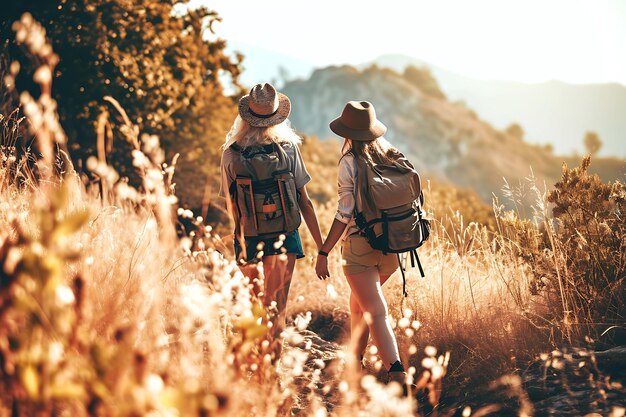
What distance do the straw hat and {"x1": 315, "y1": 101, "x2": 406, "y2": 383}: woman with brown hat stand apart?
42 centimetres

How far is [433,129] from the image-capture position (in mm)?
105062

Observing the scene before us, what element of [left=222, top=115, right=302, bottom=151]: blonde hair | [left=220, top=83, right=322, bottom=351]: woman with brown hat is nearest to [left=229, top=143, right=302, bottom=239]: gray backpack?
[left=220, top=83, right=322, bottom=351]: woman with brown hat

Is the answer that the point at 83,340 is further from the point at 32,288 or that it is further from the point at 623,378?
the point at 623,378

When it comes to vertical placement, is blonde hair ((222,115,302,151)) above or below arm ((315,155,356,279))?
above

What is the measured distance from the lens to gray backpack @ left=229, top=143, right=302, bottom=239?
13.0 ft

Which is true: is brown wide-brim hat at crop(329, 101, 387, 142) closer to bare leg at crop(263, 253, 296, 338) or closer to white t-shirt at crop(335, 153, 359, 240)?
white t-shirt at crop(335, 153, 359, 240)

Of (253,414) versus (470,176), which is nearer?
(253,414)

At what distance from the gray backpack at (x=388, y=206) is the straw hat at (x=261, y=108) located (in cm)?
65

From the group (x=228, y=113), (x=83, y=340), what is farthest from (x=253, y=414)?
(x=228, y=113)

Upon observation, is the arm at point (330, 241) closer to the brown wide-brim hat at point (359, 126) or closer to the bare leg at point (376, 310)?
the bare leg at point (376, 310)

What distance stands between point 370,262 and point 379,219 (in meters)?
0.30

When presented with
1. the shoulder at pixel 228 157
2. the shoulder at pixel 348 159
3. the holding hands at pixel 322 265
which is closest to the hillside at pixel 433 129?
the shoulder at pixel 348 159

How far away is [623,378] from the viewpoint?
3514 mm

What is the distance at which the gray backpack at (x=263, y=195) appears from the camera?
3.96 m
